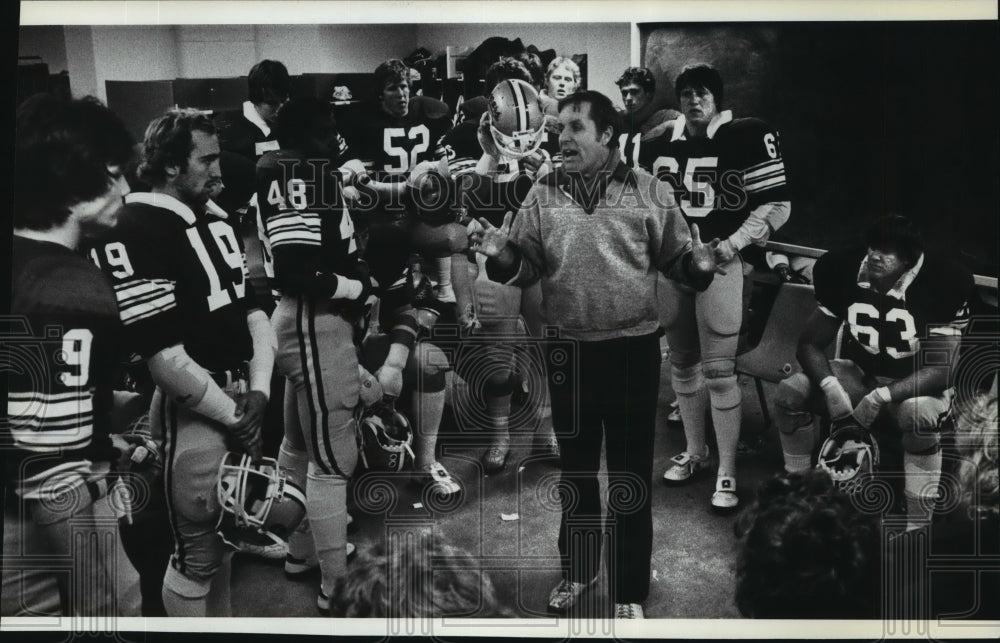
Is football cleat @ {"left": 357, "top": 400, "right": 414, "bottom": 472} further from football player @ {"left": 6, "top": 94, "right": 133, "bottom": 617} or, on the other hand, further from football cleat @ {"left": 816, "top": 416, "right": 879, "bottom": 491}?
football cleat @ {"left": 816, "top": 416, "right": 879, "bottom": 491}

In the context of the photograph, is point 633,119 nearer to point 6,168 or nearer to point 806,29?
point 806,29

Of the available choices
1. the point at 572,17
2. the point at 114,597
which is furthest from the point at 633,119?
the point at 114,597

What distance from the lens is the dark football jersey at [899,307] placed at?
3.23m

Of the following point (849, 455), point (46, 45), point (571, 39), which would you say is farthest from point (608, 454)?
point (46, 45)

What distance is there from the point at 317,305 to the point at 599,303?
0.92 meters

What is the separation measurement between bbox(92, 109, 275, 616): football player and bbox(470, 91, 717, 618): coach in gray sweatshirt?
84cm

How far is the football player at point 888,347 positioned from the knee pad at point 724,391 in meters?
0.14

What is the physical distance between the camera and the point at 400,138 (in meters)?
3.24

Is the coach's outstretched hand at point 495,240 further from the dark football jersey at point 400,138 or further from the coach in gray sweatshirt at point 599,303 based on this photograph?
the dark football jersey at point 400,138

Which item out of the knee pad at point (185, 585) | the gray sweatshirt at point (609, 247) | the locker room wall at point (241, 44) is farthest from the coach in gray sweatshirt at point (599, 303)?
the knee pad at point (185, 585)

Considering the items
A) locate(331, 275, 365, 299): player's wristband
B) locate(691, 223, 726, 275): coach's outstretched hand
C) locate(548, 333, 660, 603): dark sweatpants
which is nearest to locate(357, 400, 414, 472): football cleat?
locate(331, 275, 365, 299): player's wristband

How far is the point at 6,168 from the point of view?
3369mm

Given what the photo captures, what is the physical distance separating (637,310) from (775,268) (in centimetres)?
48

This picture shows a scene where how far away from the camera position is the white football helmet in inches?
126
